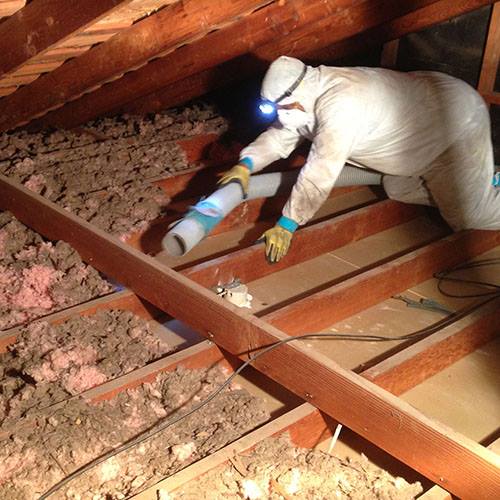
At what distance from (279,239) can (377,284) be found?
1.68ft

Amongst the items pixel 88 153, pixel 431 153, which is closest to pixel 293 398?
pixel 431 153

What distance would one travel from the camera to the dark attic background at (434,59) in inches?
186

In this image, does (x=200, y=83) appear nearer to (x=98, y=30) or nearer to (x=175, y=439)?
(x=98, y=30)

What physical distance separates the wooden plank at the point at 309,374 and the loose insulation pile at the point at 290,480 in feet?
0.37

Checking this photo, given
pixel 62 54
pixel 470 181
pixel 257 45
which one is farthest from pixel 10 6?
pixel 470 181

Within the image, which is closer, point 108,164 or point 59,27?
point 59,27

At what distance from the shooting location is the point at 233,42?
3656 millimetres

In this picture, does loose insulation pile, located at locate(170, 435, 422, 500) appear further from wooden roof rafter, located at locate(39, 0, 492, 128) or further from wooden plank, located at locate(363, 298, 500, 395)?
wooden roof rafter, located at locate(39, 0, 492, 128)

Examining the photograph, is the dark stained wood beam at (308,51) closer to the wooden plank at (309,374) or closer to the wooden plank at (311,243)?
the wooden plank at (311,243)

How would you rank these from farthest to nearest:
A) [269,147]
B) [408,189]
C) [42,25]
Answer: [408,189], [269,147], [42,25]


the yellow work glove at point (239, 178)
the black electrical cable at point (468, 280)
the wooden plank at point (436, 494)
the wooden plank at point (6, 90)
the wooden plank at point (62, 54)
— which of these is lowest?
the black electrical cable at point (468, 280)

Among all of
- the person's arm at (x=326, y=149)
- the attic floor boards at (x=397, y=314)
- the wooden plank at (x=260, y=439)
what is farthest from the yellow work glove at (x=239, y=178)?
the wooden plank at (x=260, y=439)

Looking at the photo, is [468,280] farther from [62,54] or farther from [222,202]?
[62,54]

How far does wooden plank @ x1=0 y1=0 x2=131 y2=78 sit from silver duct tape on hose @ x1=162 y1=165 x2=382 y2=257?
36.1 inches
